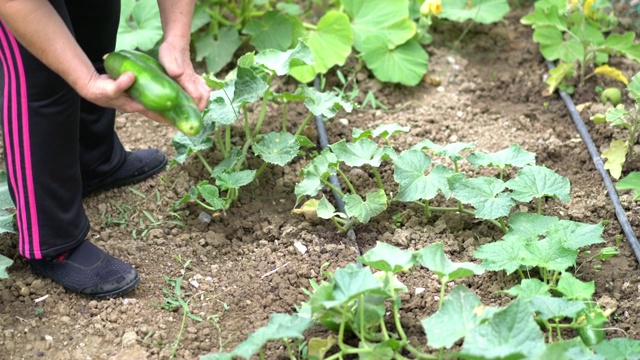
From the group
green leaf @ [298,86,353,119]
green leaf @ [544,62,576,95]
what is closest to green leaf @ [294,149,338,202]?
green leaf @ [298,86,353,119]

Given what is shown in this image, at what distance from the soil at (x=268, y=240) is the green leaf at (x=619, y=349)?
0.25 meters

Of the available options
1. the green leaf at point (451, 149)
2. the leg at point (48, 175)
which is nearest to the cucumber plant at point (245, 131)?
the green leaf at point (451, 149)

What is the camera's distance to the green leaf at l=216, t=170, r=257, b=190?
2.93m

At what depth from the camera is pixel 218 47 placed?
379 cm

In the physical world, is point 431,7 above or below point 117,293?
above

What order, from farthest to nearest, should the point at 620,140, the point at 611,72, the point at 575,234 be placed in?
the point at 611,72 < the point at 620,140 < the point at 575,234

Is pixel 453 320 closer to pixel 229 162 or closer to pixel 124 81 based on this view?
pixel 124 81

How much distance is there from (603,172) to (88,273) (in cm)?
187

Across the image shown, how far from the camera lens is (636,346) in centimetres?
222

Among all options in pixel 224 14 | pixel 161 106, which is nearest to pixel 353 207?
pixel 161 106

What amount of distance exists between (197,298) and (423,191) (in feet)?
2.63

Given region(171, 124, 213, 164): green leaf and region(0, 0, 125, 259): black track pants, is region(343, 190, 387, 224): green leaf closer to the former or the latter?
region(171, 124, 213, 164): green leaf

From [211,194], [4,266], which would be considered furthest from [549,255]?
[4,266]

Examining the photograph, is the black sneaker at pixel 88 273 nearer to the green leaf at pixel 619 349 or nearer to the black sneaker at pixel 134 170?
the black sneaker at pixel 134 170
